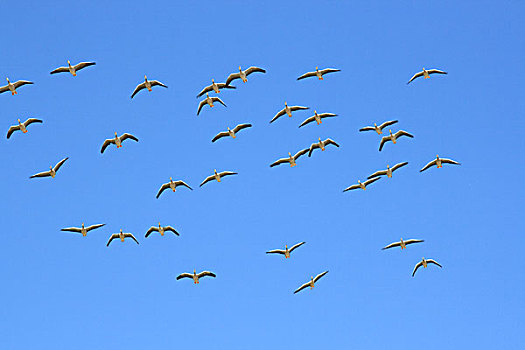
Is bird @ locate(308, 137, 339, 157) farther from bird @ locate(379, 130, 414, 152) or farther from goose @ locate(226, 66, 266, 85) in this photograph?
goose @ locate(226, 66, 266, 85)

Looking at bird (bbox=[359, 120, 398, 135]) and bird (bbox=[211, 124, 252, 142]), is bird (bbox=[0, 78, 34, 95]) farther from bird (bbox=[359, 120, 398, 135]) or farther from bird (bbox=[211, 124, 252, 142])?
bird (bbox=[359, 120, 398, 135])

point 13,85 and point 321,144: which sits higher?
point 13,85

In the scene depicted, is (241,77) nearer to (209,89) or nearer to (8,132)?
(209,89)

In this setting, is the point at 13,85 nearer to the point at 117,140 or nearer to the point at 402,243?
the point at 117,140

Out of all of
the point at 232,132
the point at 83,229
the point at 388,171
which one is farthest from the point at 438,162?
the point at 83,229

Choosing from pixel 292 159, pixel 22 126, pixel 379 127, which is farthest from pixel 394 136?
pixel 22 126

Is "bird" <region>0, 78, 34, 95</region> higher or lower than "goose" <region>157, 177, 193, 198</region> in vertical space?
higher

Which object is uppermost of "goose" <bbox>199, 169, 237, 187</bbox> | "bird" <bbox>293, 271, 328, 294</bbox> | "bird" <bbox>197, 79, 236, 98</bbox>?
"bird" <bbox>197, 79, 236, 98</bbox>

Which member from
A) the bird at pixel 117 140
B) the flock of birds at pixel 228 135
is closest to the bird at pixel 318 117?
the flock of birds at pixel 228 135

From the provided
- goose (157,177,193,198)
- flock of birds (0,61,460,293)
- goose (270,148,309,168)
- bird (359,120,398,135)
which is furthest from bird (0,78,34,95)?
bird (359,120,398,135)

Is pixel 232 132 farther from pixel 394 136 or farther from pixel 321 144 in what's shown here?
pixel 394 136

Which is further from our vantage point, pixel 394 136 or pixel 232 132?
pixel 394 136

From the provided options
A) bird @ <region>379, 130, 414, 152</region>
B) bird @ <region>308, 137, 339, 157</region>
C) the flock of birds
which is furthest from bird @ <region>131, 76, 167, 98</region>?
bird @ <region>379, 130, 414, 152</region>

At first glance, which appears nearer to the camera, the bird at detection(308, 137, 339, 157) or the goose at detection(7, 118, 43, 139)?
the goose at detection(7, 118, 43, 139)
